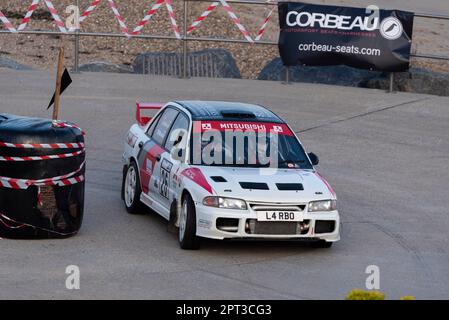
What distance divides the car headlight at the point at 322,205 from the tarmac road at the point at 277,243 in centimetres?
52

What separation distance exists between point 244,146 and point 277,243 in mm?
1196

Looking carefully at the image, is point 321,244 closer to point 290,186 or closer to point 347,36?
point 290,186

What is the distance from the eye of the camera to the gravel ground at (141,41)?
3189 cm

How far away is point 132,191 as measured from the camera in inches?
561

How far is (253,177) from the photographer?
12547mm

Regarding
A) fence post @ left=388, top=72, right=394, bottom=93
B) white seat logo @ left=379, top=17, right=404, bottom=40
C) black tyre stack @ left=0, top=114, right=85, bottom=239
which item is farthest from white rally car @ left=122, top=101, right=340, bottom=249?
fence post @ left=388, top=72, right=394, bottom=93

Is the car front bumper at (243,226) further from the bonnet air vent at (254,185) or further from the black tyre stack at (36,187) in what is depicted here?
the black tyre stack at (36,187)

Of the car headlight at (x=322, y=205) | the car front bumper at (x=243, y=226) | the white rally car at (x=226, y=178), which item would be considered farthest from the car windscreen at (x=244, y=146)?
the car front bumper at (x=243, y=226)

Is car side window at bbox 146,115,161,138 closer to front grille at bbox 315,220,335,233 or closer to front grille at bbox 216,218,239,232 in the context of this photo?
front grille at bbox 216,218,239,232

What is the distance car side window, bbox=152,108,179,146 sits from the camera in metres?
13.9

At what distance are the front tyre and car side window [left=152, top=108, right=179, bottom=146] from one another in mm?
1552
